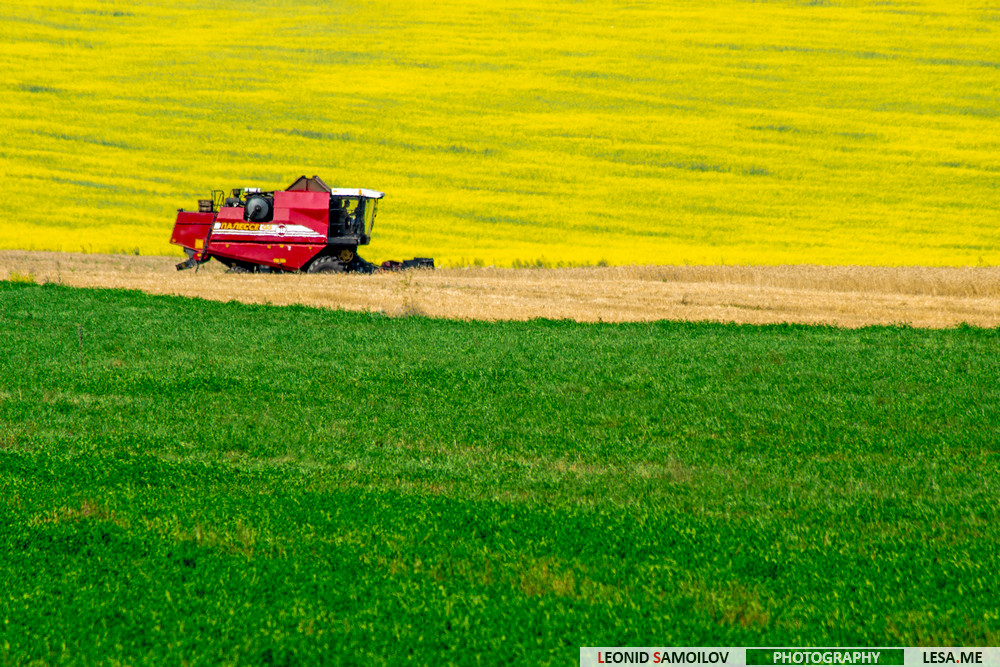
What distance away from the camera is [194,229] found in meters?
29.2

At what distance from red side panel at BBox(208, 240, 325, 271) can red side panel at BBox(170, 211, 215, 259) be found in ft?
3.77

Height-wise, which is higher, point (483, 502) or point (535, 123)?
point (535, 123)

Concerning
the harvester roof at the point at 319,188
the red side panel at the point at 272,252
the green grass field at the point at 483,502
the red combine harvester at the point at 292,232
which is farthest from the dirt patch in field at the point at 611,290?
the green grass field at the point at 483,502

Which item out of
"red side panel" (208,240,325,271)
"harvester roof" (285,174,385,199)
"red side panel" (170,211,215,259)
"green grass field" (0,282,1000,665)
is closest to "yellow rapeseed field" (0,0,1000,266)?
"red side panel" (170,211,215,259)

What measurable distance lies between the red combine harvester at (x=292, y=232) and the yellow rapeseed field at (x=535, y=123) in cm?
469

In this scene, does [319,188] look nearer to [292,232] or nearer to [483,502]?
[292,232]

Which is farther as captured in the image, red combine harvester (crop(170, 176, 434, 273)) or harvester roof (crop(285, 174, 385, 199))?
harvester roof (crop(285, 174, 385, 199))

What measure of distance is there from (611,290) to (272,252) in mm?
9155

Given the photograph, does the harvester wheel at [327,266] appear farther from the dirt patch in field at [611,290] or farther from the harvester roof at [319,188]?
the harvester roof at [319,188]

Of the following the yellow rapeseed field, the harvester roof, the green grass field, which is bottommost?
the green grass field

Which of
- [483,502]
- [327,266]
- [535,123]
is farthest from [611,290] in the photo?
[535,123]

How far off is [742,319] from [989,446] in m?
11.1

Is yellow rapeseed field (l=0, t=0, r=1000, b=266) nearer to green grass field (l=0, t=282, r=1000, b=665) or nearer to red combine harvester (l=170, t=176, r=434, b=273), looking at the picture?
red combine harvester (l=170, t=176, r=434, b=273)

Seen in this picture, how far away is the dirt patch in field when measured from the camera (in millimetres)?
22297
